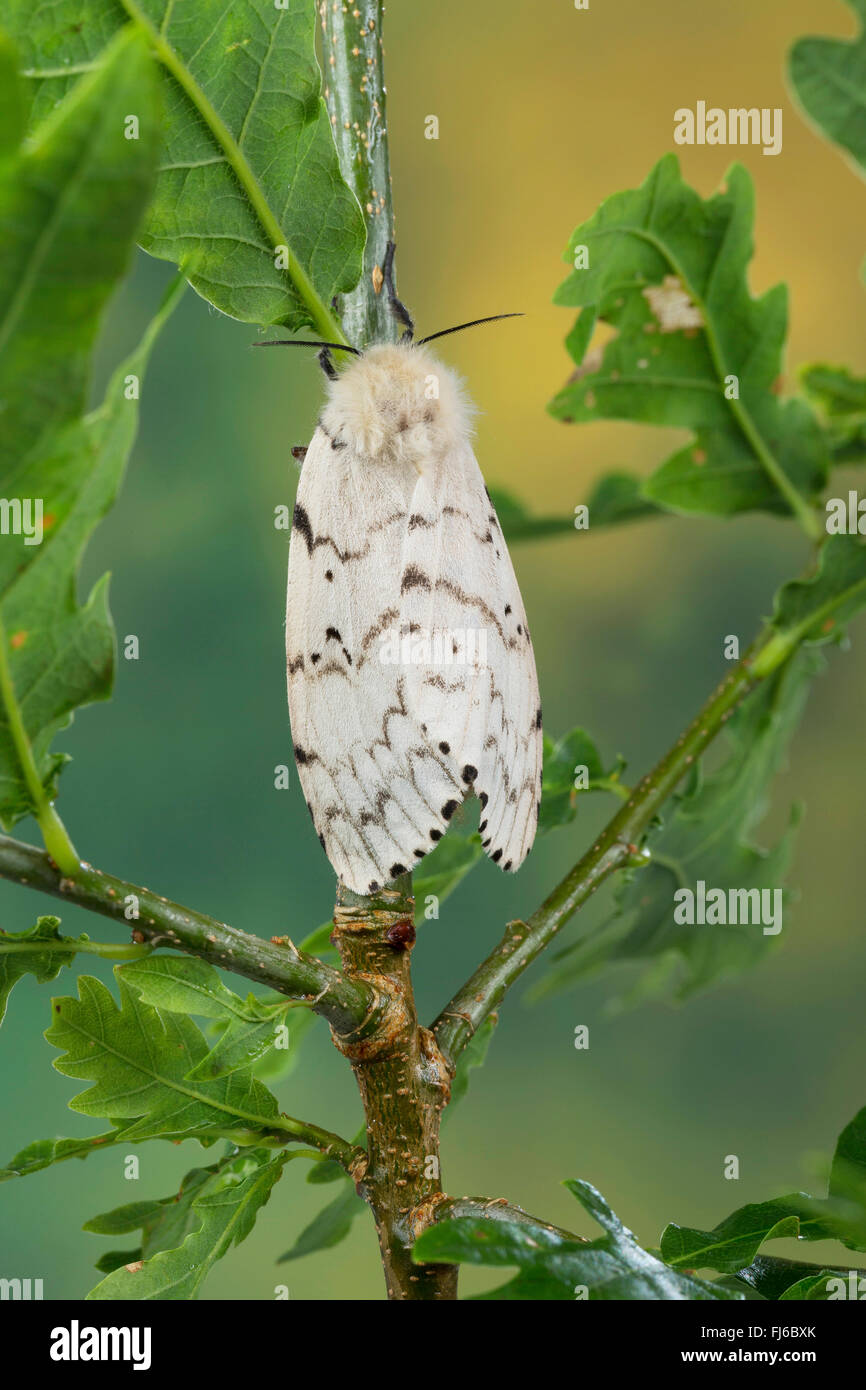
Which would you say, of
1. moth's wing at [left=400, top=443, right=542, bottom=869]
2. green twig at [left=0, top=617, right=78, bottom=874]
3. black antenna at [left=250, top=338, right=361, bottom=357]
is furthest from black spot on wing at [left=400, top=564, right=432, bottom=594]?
green twig at [left=0, top=617, right=78, bottom=874]

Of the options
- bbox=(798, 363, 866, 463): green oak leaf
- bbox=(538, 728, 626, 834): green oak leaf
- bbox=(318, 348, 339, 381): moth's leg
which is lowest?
bbox=(538, 728, 626, 834): green oak leaf

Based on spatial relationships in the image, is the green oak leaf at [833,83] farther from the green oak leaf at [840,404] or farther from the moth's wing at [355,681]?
the moth's wing at [355,681]

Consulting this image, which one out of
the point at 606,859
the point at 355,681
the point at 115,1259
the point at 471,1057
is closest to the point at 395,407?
the point at 355,681

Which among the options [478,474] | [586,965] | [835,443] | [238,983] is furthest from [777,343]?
Result: [238,983]

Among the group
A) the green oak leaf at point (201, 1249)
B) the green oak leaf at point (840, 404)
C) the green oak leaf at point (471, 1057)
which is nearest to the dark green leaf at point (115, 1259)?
the green oak leaf at point (201, 1249)

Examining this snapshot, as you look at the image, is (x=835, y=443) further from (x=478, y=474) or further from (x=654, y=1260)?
(x=654, y=1260)

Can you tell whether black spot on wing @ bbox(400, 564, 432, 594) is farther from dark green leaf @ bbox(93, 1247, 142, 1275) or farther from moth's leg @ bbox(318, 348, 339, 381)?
dark green leaf @ bbox(93, 1247, 142, 1275)
